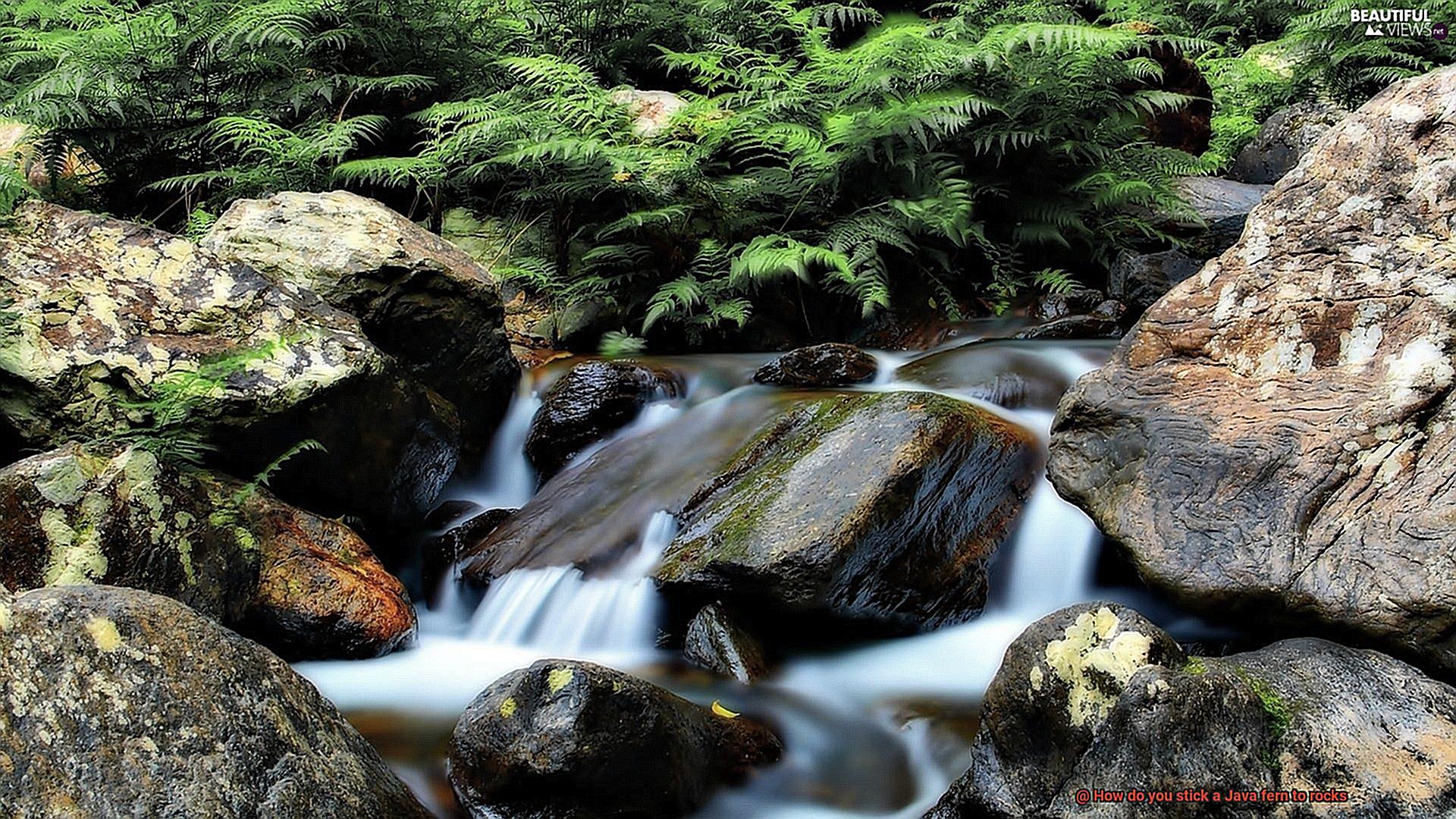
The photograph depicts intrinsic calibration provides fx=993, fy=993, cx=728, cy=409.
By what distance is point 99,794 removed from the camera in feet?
5.96

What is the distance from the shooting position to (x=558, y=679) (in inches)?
101

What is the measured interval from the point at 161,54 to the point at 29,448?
4445mm

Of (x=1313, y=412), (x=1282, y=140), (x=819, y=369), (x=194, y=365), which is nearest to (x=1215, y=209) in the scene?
(x=1282, y=140)

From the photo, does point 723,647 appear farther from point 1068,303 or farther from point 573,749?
point 1068,303

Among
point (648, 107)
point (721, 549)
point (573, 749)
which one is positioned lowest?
point (721, 549)

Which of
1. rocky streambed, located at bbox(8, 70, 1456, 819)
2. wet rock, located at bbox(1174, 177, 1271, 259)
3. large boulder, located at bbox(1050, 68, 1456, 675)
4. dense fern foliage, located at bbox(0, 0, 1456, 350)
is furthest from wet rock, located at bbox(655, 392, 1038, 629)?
wet rock, located at bbox(1174, 177, 1271, 259)

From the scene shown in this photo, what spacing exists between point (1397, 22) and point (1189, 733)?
30.3ft

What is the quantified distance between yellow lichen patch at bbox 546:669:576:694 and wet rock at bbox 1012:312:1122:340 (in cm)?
442

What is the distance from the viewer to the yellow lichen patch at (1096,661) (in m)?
2.31

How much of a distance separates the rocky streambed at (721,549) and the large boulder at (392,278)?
0.08 feet

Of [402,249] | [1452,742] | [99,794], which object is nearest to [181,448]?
[402,249]

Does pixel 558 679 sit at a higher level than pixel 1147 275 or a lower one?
higher

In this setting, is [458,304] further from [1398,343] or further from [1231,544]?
[1398,343]

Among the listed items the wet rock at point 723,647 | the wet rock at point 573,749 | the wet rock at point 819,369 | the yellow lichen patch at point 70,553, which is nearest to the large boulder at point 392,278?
the wet rock at point 819,369
